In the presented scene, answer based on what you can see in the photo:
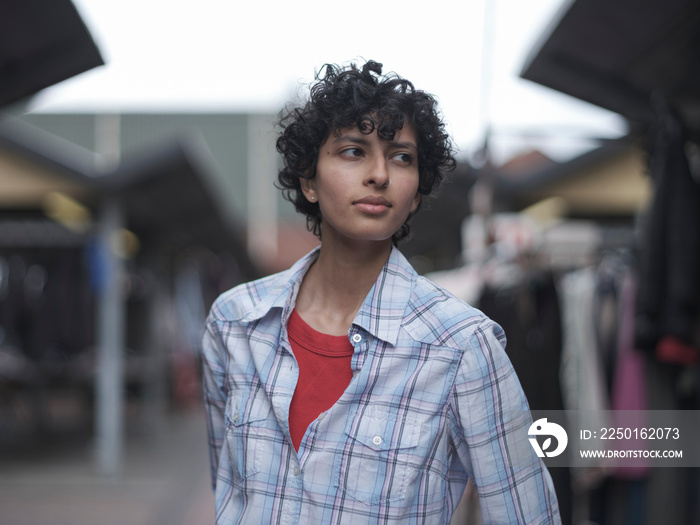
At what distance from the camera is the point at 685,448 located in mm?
2531

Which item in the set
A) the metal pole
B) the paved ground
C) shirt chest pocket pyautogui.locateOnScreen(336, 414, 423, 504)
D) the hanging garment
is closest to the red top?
shirt chest pocket pyautogui.locateOnScreen(336, 414, 423, 504)

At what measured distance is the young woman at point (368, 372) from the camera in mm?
1400

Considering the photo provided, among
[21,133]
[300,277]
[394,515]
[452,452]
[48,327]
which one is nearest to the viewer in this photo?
[394,515]

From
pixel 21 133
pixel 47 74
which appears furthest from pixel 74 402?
pixel 47 74

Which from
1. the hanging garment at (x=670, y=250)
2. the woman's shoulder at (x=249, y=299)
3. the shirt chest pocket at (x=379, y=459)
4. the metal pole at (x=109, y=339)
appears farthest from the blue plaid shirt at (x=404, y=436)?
the metal pole at (x=109, y=339)

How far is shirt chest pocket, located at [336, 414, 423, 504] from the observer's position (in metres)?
1.38

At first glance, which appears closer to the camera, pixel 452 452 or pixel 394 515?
→ pixel 394 515

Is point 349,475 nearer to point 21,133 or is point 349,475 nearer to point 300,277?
point 300,277

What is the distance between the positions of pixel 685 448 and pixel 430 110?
5.96 ft

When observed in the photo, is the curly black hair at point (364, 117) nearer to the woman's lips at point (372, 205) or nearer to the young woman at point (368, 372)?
the young woman at point (368, 372)

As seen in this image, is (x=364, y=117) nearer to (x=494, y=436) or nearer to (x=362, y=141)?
(x=362, y=141)

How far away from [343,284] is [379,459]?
44cm

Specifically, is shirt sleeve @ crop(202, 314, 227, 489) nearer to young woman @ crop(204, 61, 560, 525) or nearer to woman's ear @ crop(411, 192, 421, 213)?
young woman @ crop(204, 61, 560, 525)

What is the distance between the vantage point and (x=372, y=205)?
1465 mm
